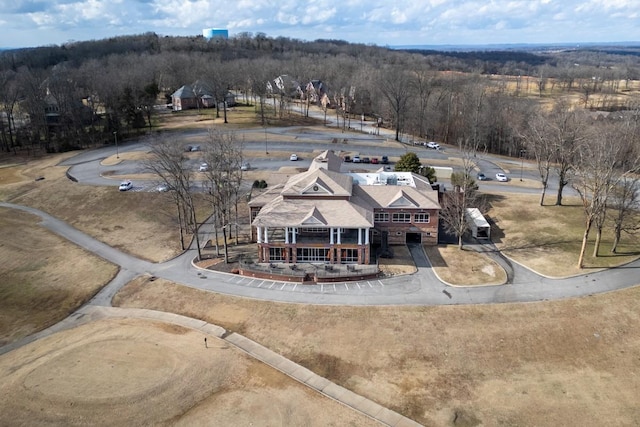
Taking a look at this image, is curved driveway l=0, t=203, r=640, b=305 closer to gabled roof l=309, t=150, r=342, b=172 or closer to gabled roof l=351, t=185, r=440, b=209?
gabled roof l=351, t=185, r=440, b=209

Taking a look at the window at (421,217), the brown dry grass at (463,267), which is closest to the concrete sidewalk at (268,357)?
the brown dry grass at (463,267)

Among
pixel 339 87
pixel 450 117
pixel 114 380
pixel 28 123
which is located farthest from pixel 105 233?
pixel 339 87

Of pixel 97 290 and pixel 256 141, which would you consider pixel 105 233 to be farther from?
pixel 256 141

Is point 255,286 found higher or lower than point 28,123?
lower

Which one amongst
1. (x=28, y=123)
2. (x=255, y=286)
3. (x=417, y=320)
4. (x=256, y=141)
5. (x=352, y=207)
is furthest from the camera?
(x=28, y=123)

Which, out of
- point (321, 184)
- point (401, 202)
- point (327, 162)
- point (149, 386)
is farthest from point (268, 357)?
point (327, 162)

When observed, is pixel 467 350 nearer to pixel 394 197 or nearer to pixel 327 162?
pixel 394 197

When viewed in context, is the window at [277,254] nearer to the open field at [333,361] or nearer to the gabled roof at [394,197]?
the open field at [333,361]
